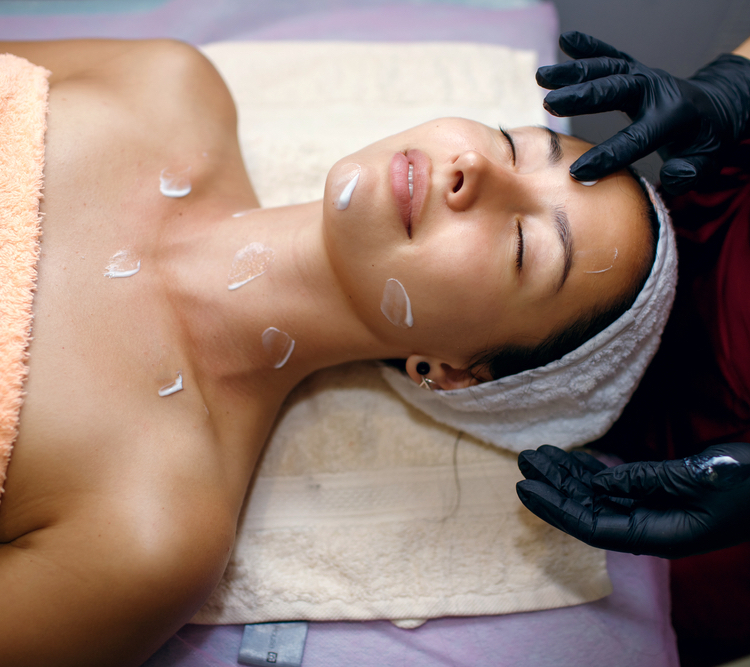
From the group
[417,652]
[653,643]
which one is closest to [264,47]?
[417,652]

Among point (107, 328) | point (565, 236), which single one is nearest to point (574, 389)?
point (565, 236)

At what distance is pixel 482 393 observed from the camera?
1193 millimetres

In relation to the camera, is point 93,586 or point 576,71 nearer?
point 93,586

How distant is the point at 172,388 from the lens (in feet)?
3.58

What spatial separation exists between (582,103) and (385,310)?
0.59 m

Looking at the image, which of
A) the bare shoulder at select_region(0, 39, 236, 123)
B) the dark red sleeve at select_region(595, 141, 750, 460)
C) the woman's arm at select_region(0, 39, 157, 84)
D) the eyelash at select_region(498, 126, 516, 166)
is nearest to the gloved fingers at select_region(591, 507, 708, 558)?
the dark red sleeve at select_region(595, 141, 750, 460)

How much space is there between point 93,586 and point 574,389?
102 cm

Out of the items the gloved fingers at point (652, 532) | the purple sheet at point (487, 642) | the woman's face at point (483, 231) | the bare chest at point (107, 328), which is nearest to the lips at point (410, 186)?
the woman's face at point (483, 231)

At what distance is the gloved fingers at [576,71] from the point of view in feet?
3.67

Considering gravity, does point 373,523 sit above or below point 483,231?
below

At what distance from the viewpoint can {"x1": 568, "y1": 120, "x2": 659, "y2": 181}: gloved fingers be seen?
1.01m

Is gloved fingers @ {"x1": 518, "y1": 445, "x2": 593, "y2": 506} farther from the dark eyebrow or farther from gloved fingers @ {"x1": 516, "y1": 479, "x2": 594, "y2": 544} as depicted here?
the dark eyebrow

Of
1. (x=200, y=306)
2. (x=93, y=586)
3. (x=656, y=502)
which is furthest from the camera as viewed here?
(x=200, y=306)

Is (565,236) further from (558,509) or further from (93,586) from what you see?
(93,586)
